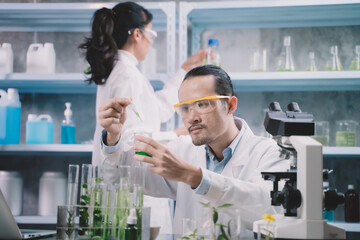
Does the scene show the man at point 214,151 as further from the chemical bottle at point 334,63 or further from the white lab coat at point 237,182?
the chemical bottle at point 334,63

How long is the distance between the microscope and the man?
323 millimetres

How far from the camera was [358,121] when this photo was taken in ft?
10.9

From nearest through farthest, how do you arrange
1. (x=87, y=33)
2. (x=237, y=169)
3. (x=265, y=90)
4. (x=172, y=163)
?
(x=172, y=163)
(x=237, y=169)
(x=265, y=90)
(x=87, y=33)

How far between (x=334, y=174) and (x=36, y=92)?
209cm

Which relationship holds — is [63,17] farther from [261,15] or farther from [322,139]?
[322,139]

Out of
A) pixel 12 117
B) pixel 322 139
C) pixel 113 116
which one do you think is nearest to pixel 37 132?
pixel 12 117

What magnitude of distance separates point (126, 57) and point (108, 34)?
5.7 inches

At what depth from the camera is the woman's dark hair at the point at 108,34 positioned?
253 centimetres

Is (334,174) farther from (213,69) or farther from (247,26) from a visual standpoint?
(213,69)

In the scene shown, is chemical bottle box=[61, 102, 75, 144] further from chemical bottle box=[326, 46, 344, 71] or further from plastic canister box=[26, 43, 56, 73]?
chemical bottle box=[326, 46, 344, 71]

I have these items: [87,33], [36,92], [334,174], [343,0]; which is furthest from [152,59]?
[334,174]

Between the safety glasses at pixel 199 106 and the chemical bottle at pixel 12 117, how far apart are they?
162cm

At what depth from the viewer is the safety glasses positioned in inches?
69.4

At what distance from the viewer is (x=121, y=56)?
2.58 m
